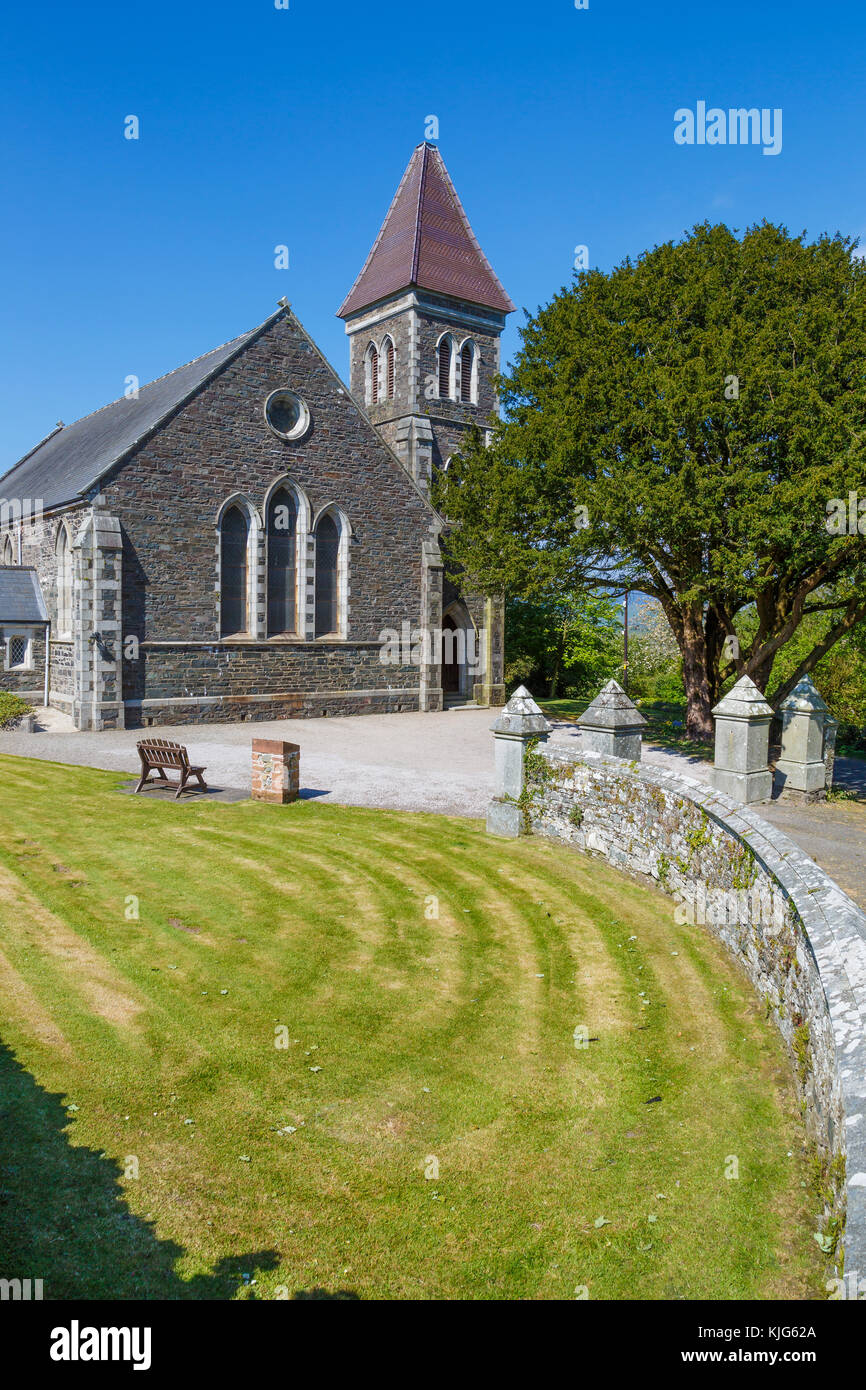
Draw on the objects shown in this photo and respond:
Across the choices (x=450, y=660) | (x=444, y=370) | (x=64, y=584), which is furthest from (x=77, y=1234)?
(x=444, y=370)

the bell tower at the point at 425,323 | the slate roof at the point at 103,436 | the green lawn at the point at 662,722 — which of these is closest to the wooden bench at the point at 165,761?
the green lawn at the point at 662,722

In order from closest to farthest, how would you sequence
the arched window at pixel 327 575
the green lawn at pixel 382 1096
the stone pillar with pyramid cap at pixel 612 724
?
the green lawn at pixel 382 1096
the stone pillar with pyramid cap at pixel 612 724
the arched window at pixel 327 575

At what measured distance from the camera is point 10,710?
848 inches

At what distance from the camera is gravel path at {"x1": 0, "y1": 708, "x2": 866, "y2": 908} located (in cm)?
1302

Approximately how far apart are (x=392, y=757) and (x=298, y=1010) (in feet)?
40.3

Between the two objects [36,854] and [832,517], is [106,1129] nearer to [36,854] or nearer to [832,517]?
[36,854]

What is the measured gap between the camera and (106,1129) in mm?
4957

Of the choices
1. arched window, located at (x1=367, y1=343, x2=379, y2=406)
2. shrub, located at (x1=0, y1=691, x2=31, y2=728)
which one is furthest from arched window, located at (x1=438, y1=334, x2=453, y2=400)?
shrub, located at (x1=0, y1=691, x2=31, y2=728)

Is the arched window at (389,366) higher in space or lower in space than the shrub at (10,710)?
higher

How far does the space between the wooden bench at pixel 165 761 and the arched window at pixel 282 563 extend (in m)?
11.3

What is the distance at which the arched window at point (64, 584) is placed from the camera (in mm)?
24281

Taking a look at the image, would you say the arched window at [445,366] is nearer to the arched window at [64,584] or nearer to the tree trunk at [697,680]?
the arched window at [64,584]

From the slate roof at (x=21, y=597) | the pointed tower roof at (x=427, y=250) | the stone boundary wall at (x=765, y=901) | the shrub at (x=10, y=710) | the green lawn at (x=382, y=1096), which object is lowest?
the green lawn at (x=382, y=1096)
